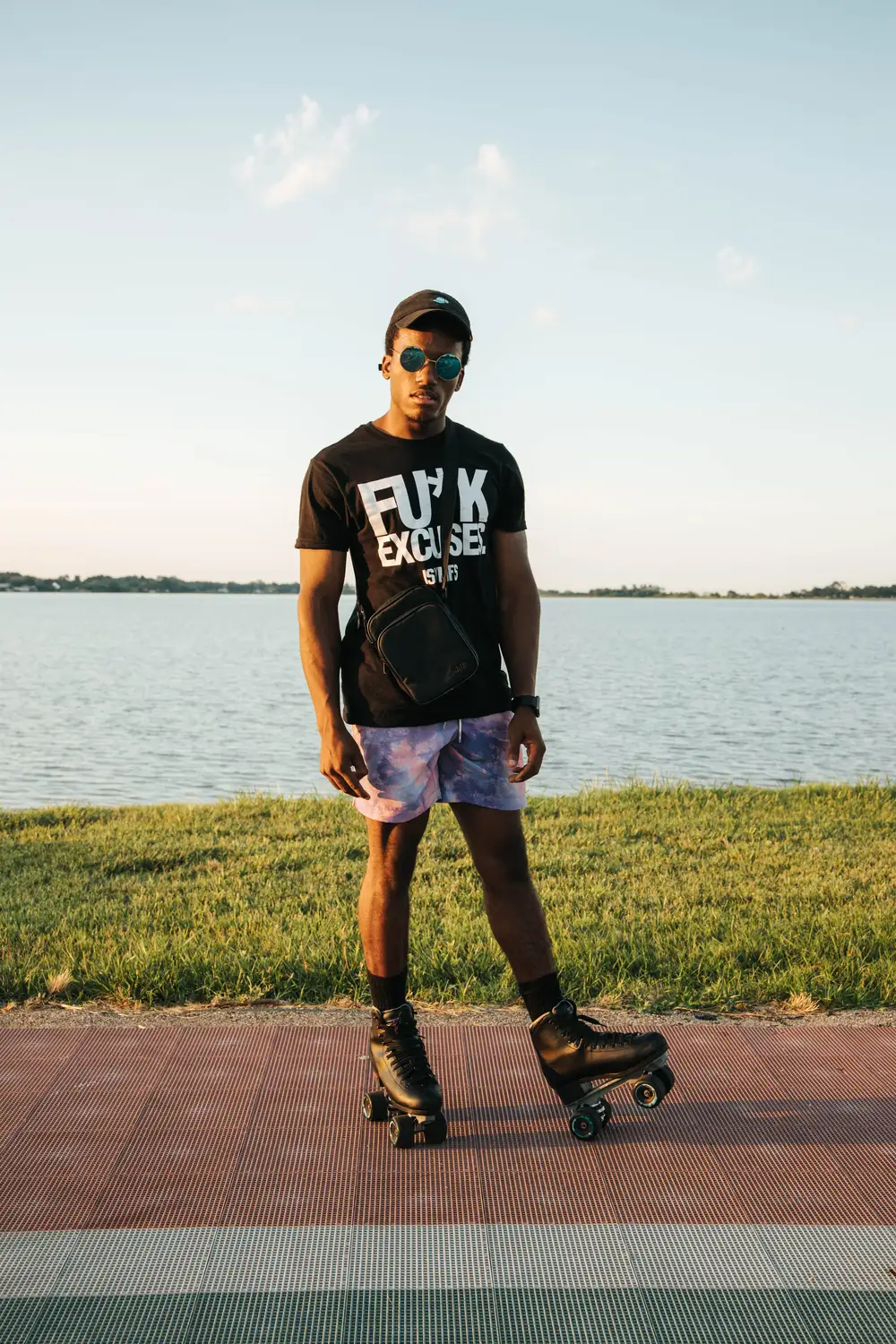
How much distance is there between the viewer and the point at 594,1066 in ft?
11.5

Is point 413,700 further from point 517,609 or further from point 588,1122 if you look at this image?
point 588,1122

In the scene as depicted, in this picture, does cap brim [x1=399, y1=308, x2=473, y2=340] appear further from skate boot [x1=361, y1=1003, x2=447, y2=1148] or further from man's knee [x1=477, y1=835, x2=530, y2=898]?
skate boot [x1=361, y1=1003, x2=447, y2=1148]

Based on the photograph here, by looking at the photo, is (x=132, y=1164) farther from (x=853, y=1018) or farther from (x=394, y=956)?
(x=853, y=1018)

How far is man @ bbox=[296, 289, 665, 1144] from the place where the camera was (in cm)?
357

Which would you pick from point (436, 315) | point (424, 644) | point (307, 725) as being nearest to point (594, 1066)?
point (424, 644)

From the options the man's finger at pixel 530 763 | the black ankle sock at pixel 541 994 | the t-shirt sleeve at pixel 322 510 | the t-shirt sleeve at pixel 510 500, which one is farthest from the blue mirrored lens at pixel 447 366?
the black ankle sock at pixel 541 994

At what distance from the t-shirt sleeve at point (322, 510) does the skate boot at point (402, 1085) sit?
4.73 feet

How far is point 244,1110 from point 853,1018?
2.27 meters

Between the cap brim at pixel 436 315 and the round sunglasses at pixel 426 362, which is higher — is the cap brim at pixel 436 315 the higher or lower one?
the higher one

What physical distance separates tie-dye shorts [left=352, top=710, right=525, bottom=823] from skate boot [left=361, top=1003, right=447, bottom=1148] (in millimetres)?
660

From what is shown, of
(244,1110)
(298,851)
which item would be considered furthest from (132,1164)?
(298,851)

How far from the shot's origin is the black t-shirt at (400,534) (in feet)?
11.8

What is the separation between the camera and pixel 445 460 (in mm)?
3621

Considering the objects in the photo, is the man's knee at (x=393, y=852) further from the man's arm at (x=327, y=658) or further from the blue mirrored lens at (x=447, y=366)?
the blue mirrored lens at (x=447, y=366)
